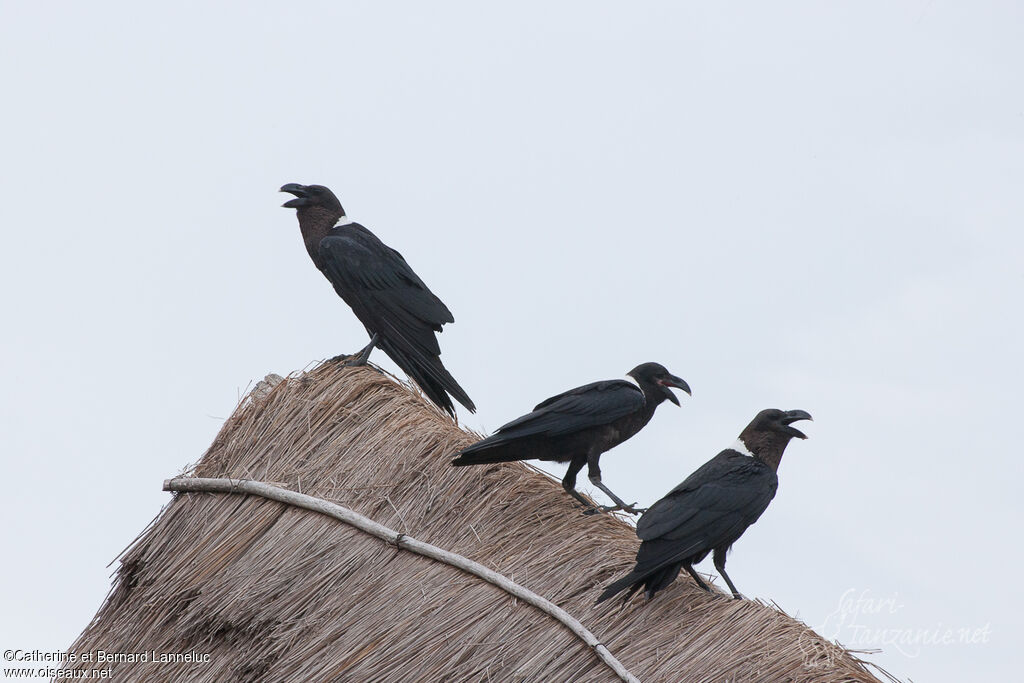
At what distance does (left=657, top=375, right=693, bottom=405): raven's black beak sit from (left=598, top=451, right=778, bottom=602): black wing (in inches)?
31.6

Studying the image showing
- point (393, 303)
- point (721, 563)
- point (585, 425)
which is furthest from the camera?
point (393, 303)

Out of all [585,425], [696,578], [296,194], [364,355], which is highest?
[296,194]

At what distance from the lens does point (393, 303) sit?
7391mm

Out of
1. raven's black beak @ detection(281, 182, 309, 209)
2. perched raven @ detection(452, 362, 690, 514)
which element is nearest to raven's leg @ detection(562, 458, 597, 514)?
perched raven @ detection(452, 362, 690, 514)

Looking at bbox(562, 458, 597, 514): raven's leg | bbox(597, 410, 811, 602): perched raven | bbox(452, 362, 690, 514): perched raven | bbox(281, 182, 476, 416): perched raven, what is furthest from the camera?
bbox(281, 182, 476, 416): perched raven

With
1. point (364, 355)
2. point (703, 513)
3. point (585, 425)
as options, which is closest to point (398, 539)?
point (703, 513)

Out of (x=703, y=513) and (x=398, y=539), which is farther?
(x=703, y=513)

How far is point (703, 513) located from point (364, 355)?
8.68 ft

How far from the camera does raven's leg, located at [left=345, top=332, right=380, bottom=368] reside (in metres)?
6.51

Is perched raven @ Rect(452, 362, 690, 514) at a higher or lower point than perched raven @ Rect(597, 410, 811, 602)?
higher

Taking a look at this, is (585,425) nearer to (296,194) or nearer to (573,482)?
(573,482)

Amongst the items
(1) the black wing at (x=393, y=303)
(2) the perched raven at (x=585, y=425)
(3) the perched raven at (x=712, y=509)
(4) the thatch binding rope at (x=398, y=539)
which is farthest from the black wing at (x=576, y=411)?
(1) the black wing at (x=393, y=303)

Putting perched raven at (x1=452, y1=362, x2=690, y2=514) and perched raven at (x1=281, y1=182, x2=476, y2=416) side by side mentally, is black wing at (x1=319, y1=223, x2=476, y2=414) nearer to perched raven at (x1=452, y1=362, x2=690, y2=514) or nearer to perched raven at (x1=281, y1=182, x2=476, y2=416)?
perched raven at (x1=281, y1=182, x2=476, y2=416)

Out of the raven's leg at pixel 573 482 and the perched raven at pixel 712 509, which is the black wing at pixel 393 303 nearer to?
the raven's leg at pixel 573 482
